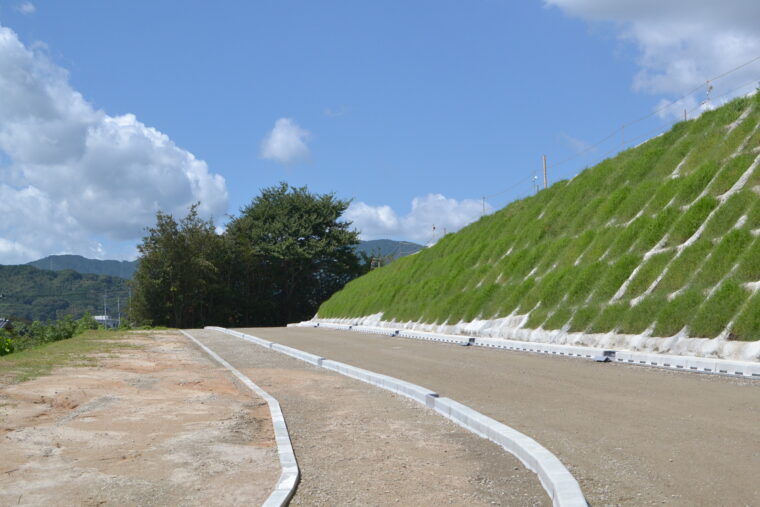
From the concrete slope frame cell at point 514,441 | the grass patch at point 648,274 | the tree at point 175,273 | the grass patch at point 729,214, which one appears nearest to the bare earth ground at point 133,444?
Result: the concrete slope frame cell at point 514,441

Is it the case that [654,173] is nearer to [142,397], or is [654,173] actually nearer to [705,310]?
[705,310]

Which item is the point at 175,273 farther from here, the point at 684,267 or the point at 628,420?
the point at 628,420

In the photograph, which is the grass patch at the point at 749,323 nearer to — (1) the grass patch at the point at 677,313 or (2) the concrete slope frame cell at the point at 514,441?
(1) the grass patch at the point at 677,313

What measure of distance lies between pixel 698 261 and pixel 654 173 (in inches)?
351

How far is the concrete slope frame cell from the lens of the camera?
205 inches

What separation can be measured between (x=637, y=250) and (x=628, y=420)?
557 inches

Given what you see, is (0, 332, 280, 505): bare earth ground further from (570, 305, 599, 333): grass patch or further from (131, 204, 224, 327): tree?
(131, 204, 224, 327): tree

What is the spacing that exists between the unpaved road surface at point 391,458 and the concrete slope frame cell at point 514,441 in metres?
0.10

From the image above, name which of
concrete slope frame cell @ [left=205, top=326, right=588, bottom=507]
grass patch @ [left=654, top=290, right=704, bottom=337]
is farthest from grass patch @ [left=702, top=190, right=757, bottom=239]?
concrete slope frame cell @ [left=205, top=326, right=588, bottom=507]

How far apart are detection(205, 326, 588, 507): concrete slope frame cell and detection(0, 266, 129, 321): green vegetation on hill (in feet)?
411

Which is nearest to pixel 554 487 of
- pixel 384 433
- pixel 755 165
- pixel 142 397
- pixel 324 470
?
pixel 324 470

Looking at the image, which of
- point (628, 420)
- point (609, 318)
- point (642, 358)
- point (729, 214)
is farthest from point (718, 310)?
point (628, 420)

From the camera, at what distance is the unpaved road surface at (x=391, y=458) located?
5.63m

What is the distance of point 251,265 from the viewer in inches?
2783
